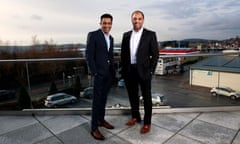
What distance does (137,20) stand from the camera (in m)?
1.82

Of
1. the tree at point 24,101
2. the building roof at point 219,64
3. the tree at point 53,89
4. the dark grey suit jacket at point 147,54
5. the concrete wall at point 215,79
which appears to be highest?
the dark grey suit jacket at point 147,54

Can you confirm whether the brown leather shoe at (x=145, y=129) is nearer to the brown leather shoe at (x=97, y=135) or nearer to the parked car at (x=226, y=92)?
the brown leather shoe at (x=97, y=135)

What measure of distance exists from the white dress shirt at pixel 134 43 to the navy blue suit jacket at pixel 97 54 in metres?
0.32

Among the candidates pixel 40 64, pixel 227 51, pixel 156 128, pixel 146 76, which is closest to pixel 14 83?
pixel 40 64

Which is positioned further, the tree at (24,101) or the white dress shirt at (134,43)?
the tree at (24,101)

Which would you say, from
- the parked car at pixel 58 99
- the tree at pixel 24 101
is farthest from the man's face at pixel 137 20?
the tree at pixel 24 101

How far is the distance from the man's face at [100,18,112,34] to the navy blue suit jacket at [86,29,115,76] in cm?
6

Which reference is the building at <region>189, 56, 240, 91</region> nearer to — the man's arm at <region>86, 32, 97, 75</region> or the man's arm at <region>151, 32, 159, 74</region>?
the man's arm at <region>151, 32, 159, 74</region>

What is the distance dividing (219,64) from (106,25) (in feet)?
6.69

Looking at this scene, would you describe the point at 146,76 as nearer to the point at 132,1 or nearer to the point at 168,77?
the point at 168,77

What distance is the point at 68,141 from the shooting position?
179cm

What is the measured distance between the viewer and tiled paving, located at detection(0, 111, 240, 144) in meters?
1.79

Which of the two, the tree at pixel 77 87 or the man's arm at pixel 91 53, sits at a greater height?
the man's arm at pixel 91 53

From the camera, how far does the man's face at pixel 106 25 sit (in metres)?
1.77
